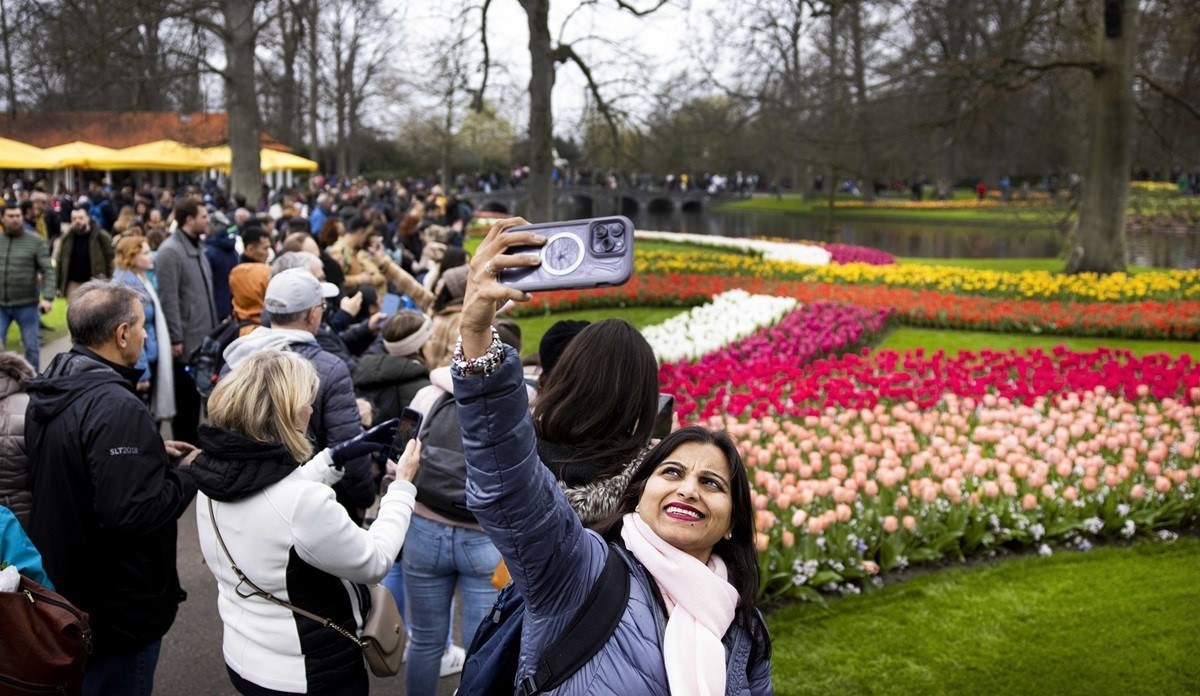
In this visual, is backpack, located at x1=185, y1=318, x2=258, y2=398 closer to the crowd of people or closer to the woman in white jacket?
the crowd of people

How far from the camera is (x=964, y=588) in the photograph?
5.26 meters

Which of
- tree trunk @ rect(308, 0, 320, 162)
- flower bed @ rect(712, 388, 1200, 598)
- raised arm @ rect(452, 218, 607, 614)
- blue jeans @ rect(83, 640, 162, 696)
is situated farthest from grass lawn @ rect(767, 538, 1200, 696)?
tree trunk @ rect(308, 0, 320, 162)

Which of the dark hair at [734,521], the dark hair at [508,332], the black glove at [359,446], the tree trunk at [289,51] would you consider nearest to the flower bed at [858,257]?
the tree trunk at [289,51]

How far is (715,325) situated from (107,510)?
7.53m

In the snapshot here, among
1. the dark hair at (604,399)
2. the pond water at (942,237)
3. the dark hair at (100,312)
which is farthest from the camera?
the pond water at (942,237)

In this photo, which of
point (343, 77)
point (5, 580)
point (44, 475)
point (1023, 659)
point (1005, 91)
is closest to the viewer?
point (5, 580)

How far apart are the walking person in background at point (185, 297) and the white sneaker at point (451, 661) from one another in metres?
3.30

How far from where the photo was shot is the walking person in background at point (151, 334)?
265 inches

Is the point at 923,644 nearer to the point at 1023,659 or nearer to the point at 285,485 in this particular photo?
the point at 1023,659

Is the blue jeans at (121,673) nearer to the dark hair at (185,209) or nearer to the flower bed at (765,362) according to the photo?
the flower bed at (765,362)

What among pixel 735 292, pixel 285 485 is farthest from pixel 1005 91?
pixel 285 485

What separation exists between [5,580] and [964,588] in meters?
4.25

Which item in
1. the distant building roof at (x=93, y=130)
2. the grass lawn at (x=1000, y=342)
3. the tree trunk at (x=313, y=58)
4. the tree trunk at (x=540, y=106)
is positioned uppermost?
the tree trunk at (x=313, y=58)

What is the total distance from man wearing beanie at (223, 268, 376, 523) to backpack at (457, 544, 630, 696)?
1.67 meters
